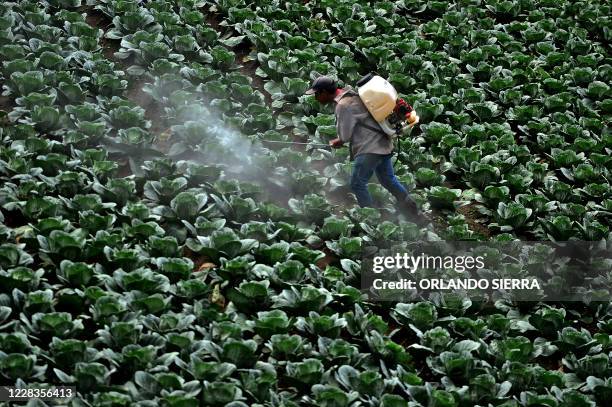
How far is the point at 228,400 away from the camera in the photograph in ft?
24.7

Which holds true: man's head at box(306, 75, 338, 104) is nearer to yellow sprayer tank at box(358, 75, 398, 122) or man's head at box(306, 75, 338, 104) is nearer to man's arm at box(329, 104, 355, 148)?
man's arm at box(329, 104, 355, 148)

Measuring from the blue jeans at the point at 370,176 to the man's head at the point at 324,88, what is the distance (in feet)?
1.93

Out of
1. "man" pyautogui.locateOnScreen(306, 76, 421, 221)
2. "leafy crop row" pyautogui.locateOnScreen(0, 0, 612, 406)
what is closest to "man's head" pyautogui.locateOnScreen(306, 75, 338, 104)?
"man" pyautogui.locateOnScreen(306, 76, 421, 221)

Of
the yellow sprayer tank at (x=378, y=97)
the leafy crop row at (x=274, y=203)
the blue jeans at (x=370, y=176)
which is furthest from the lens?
the blue jeans at (x=370, y=176)

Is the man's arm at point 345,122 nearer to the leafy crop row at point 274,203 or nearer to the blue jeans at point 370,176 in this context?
the blue jeans at point 370,176

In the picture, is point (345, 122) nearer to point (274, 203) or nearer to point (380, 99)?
point (380, 99)

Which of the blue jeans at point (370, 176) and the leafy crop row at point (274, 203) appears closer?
the leafy crop row at point (274, 203)

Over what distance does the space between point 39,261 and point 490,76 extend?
6.34m

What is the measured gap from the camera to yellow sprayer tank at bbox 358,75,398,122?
9234 millimetres

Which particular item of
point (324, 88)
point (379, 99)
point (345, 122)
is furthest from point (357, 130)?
point (324, 88)

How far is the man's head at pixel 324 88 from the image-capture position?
30.8 feet

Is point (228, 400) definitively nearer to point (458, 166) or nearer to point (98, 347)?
point (98, 347)

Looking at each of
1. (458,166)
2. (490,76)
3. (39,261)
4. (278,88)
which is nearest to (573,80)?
(490,76)

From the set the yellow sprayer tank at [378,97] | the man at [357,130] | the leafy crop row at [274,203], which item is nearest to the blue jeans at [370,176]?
the man at [357,130]
